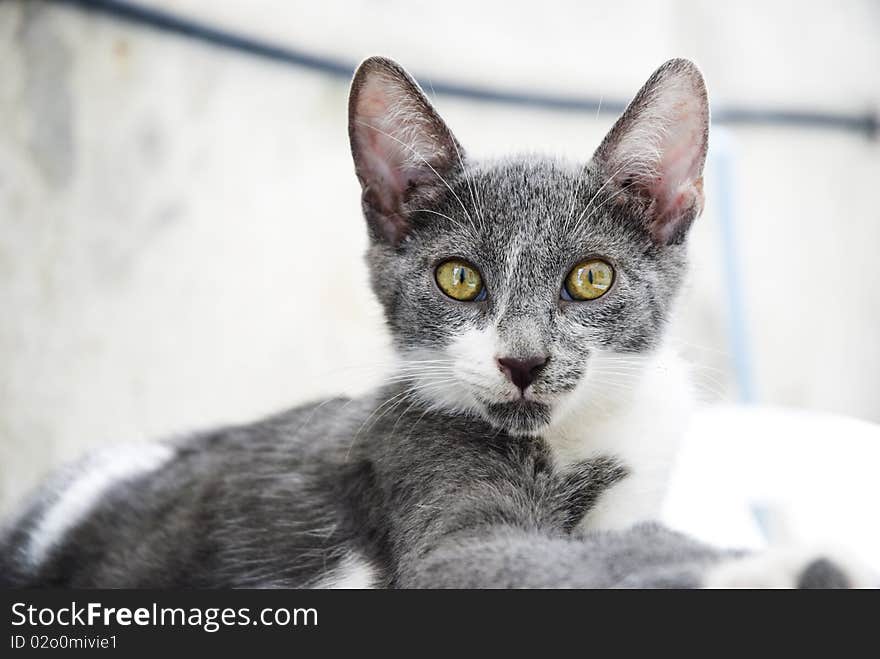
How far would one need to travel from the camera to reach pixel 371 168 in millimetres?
1332

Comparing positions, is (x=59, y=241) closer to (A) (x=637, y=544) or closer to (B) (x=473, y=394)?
(B) (x=473, y=394)

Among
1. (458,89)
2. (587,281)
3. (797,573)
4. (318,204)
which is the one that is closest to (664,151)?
(587,281)

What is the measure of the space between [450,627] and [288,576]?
0.54 metres

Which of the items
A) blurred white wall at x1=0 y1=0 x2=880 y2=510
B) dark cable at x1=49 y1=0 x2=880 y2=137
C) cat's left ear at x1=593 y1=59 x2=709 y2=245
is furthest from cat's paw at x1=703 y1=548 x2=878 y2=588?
dark cable at x1=49 y1=0 x2=880 y2=137

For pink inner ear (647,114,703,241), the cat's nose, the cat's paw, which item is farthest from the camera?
pink inner ear (647,114,703,241)

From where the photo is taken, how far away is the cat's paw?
75 centimetres

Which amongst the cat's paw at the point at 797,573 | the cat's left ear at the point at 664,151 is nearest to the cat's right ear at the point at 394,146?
the cat's left ear at the point at 664,151

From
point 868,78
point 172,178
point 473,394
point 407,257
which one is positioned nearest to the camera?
point 473,394

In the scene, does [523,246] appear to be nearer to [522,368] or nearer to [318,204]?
[522,368]

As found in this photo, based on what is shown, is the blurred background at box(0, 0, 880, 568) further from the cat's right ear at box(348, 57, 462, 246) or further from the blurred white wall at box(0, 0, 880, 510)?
the cat's right ear at box(348, 57, 462, 246)

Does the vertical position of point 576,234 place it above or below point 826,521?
above

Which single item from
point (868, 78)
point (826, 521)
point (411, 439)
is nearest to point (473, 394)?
point (411, 439)

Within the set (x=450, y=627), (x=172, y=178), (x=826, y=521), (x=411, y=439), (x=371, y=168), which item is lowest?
(x=450, y=627)

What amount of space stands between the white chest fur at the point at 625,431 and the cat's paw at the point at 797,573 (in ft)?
1.23
